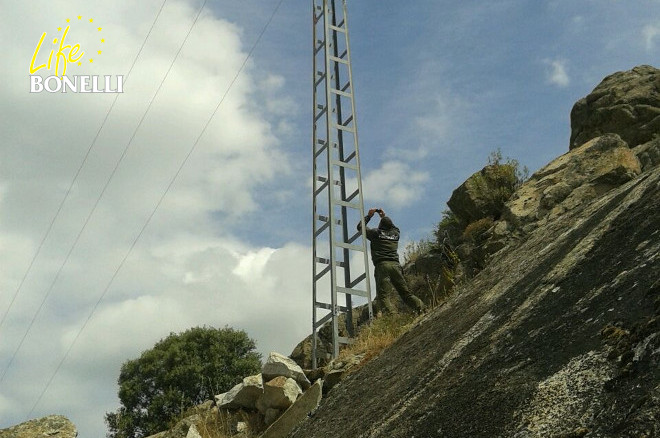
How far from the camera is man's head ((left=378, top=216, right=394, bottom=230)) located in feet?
52.4

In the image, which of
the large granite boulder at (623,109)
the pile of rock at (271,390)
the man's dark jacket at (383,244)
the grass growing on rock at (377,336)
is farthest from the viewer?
the large granite boulder at (623,109)

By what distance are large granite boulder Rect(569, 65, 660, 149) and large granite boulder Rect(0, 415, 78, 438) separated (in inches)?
447

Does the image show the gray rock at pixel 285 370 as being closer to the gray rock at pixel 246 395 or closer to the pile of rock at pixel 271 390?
the pile of rock at pixel 271 390

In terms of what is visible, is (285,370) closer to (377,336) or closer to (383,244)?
Result: (377,336)

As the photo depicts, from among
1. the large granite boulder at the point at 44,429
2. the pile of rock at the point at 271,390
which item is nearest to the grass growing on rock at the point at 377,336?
the pile of rock at the point at 271,390

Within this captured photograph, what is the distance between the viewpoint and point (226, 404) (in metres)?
13.0

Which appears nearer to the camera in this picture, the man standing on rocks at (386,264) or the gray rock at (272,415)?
the gray rock at (272,415)

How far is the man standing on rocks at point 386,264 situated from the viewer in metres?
15.2

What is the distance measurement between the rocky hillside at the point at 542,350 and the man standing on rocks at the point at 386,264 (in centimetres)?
507

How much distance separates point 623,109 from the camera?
17.5 metres

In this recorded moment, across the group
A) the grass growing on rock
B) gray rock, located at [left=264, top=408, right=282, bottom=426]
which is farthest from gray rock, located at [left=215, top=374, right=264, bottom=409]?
the grass growing on rock

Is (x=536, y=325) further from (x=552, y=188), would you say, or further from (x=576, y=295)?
(x=552, y=188)

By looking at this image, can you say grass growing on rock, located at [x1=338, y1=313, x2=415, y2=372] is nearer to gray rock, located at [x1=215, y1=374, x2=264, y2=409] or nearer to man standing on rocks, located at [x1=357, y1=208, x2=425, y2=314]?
man standing on rocks, located at [x1=357, y1=208, x2=425, y2=314]

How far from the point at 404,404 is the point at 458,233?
10197 millimetres
